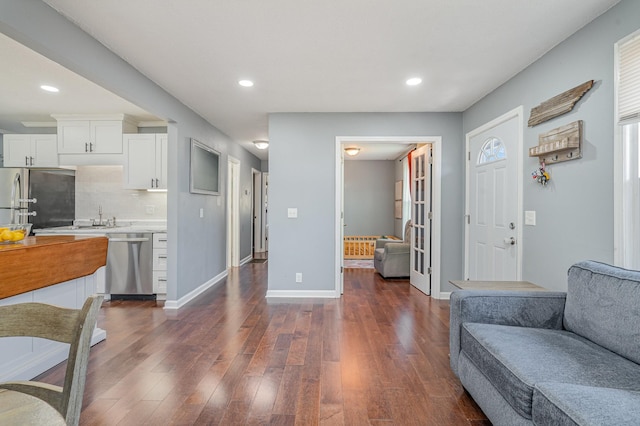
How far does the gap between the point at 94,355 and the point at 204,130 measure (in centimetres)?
307

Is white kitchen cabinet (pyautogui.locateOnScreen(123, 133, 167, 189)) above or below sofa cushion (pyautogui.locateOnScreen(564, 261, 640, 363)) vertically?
above

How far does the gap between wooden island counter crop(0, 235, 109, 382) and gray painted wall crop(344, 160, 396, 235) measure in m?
6.20

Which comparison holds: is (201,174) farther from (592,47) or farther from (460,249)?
(592,47)

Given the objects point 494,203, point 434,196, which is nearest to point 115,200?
point 434,196

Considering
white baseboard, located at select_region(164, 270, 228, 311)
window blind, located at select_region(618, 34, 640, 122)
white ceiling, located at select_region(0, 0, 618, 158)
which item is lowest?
white baseboard, located at select_region(164, 270, 228, 311)

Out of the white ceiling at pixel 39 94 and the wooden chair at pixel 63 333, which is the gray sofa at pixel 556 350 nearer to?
the wooden chair at pixel 63 333

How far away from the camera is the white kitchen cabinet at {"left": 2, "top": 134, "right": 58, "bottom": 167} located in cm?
440

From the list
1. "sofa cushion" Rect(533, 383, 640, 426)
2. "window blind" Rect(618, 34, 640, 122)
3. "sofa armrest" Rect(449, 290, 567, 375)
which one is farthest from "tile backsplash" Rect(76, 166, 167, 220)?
"window blind" Rect(618, 34, 640, 122)

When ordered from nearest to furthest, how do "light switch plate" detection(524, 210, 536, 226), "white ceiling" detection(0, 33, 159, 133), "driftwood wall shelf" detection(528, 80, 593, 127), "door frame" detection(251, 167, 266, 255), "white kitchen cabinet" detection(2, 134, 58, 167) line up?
"driftwood wall shelf" detection(528, 80, 593, 127) < "light switch plate" detection(524, 210, 536, 226) < "white ceiling" detection(0, 33, 159, 133) < "white kitchen cabinet" detection(2, 134, 58, 167) < "door frame" detection(251, 167, 266, 255)

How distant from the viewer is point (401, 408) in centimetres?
187

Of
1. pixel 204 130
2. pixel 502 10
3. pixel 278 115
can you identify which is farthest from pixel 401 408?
pixel 204 130

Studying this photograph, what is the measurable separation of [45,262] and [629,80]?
382 centimetres

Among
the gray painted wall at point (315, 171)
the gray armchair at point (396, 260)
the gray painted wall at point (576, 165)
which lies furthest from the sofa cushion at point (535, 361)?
the gray armchair at point (396, 260)

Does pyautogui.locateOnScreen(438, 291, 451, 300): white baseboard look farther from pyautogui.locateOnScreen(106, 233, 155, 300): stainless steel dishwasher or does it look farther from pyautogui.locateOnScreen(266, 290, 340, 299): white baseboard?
pyautogui.locateOnScreen(106, 233, 155, 300): stainless steel dishwasher
